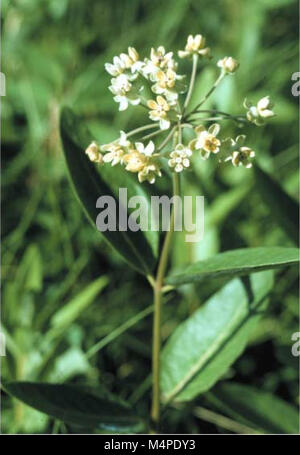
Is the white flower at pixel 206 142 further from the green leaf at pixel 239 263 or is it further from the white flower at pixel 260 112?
the green leaf at pixel 239 263

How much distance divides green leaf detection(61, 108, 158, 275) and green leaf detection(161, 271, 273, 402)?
29 centimetres

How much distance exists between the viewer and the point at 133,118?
3131mm

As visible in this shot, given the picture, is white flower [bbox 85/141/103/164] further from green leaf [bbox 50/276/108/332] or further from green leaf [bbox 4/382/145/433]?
green leaf [bbox 50/276/108/332]

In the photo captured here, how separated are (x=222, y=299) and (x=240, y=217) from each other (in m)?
0.80

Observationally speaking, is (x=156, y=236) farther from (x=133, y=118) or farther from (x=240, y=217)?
(x=133, y=118)

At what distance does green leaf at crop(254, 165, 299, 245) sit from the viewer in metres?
2.17

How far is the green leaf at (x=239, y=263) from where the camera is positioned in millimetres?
1546

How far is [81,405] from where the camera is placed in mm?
1942

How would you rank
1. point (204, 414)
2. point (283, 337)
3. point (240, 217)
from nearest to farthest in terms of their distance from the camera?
point (204, 414), point (283, 337), point (240, 217)

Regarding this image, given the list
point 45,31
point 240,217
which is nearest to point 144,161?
point 240,217

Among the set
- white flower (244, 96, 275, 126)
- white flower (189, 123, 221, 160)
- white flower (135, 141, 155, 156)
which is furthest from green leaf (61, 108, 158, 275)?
white flower (244, 96, 275, 126)

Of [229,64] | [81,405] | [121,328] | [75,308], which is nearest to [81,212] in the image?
[75,308]

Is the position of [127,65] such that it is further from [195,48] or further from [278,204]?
[278,204]
